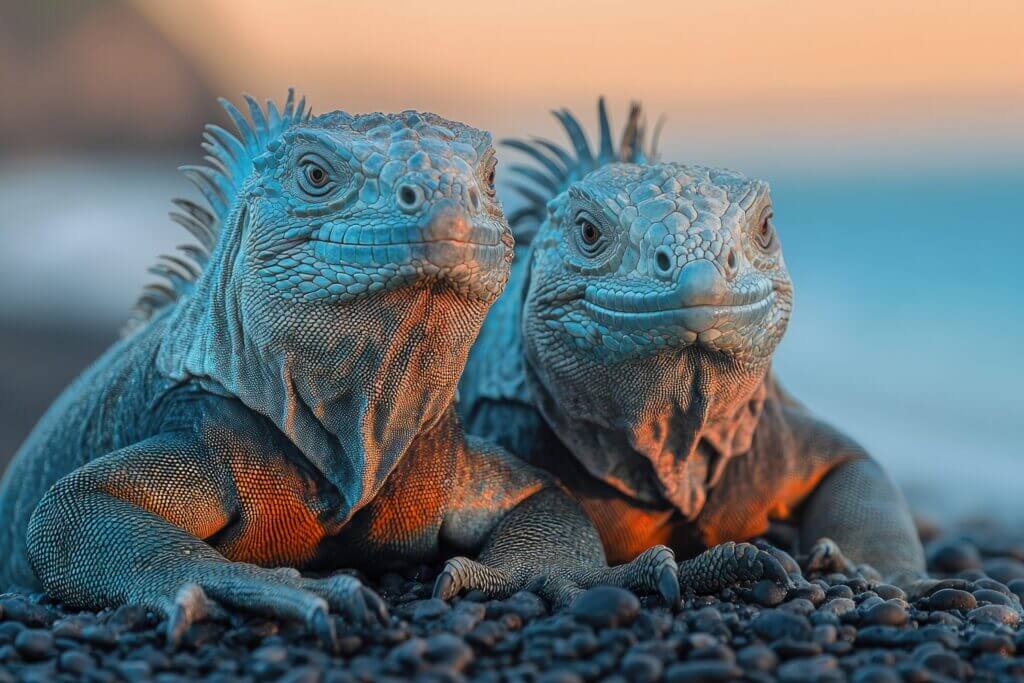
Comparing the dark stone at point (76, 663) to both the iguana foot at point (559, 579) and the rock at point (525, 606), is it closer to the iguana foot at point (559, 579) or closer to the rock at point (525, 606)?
the iguana foot at point (559, 579)

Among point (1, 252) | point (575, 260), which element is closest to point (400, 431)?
point (575, 260)

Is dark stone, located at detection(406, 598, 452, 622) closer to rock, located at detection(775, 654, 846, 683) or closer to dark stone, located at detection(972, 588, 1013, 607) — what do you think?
rock, located at detection(775, 654, 846, 683)

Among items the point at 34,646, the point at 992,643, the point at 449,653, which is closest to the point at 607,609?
the point at 449,653

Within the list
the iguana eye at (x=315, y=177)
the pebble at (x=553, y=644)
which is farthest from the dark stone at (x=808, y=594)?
the iguana eye at (x=315, y=177)

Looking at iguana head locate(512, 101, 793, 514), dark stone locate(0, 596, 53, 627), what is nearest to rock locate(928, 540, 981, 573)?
iguana head locate(512, 101, 793, 514)

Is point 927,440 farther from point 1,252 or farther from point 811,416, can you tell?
point 1,252

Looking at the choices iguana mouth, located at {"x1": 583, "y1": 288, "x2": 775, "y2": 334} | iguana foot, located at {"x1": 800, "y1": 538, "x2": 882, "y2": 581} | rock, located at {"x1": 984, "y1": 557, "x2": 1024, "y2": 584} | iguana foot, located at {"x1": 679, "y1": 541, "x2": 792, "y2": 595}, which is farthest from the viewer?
rock, located at {"x1": 984, "y1": 557, "x2": 1024, "y2": 584}
